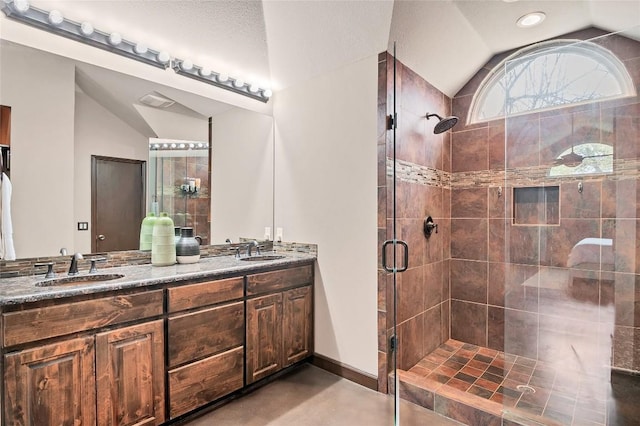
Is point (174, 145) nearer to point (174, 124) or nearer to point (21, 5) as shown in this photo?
point (174, 124)

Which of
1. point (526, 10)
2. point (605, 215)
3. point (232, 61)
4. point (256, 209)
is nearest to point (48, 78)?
point (232, 61)

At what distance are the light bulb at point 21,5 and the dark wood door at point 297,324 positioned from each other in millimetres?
2266

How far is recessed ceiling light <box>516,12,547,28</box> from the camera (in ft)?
7.66

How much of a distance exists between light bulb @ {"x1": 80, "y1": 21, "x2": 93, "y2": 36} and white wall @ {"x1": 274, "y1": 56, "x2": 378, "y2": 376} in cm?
147

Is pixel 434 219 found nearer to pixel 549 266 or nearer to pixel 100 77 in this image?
pixel 549 266

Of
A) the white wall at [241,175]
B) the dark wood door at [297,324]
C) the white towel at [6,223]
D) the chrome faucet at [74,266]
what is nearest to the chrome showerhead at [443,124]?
the white wall at [241,175]

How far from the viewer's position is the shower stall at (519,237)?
224 cm

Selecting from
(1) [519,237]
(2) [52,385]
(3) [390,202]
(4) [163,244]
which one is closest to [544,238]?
(1) [519,237]

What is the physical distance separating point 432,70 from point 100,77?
2.43 m

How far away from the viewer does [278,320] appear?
2.49 m

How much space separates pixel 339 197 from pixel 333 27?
1208mm

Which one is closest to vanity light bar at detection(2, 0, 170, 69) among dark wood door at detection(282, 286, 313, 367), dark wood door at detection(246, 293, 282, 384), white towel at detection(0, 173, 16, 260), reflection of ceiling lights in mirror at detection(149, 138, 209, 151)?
reflection of ceiling lights in mirror at detection(149, 138, 209, 151)

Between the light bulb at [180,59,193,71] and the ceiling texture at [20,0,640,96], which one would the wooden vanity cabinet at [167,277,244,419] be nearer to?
the light bulb at [180,59,193,71]

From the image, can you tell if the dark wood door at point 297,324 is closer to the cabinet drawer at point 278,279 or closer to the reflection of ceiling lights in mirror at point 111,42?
the cabinet drawer at point 278,279
